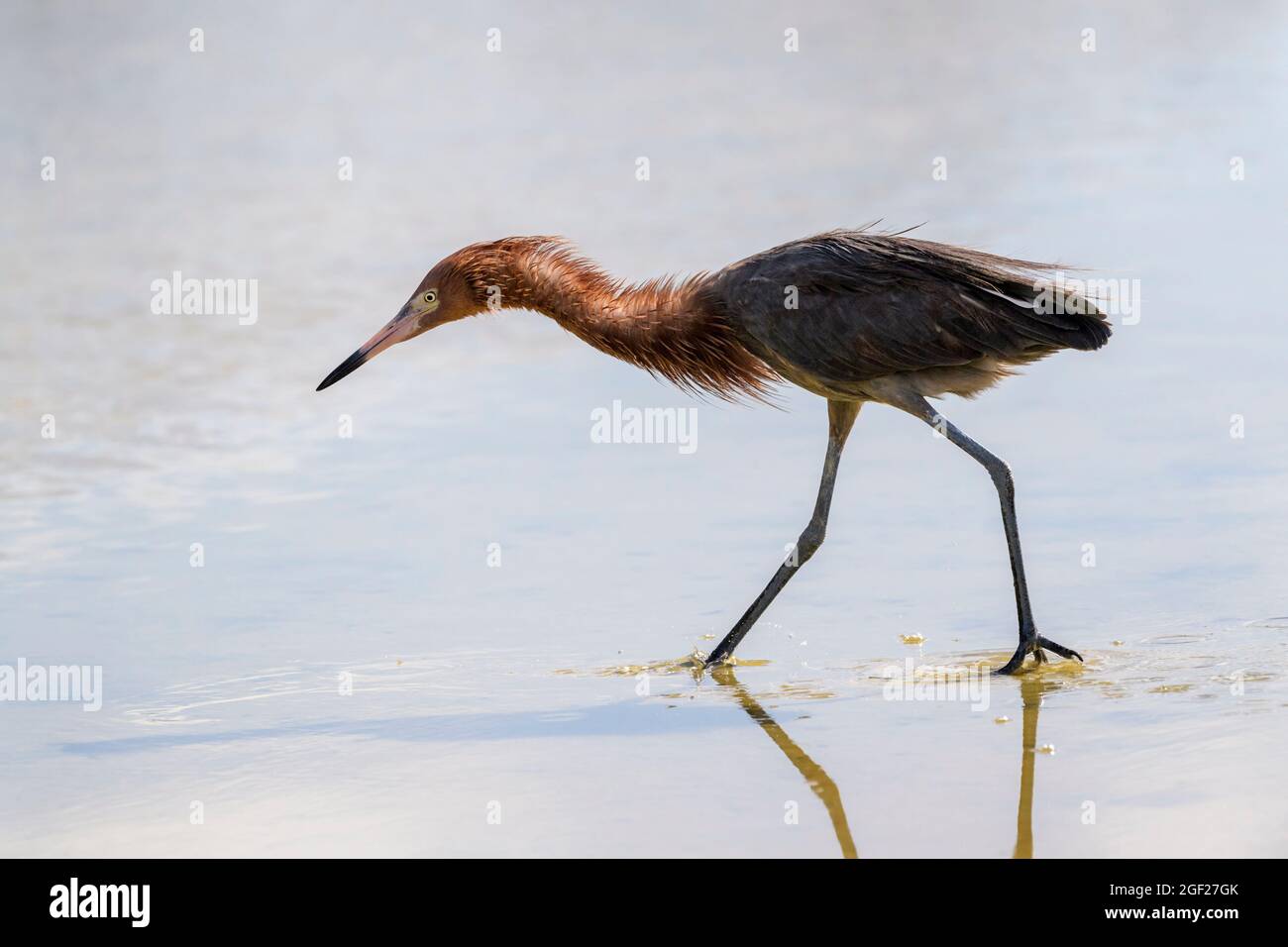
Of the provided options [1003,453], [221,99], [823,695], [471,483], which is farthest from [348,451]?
[221,99]

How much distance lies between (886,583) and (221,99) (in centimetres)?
1292

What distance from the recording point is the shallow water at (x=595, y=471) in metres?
6.61

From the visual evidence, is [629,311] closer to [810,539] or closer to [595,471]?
[810,539]

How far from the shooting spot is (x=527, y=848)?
19.7ft

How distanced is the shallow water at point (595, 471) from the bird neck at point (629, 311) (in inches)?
43.4

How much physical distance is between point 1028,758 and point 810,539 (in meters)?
2.27

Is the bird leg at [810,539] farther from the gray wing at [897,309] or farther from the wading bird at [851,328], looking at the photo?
the gray wing at [897,309]

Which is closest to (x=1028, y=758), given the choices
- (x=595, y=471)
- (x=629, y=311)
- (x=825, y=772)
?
(x=825, y=772)

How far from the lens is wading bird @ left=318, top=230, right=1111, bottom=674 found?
8.16 metres

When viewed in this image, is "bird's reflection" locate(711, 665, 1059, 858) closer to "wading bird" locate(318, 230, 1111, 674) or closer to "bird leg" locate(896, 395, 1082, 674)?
"bird leg" locate(896, 395, 1082, 674)

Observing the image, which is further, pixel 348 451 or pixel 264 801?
pixel 348 451

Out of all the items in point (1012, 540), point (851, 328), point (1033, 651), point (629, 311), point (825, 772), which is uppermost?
point (629, 311)

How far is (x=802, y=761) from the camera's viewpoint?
6.75 meters

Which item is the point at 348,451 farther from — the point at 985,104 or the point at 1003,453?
the point at 985,104
